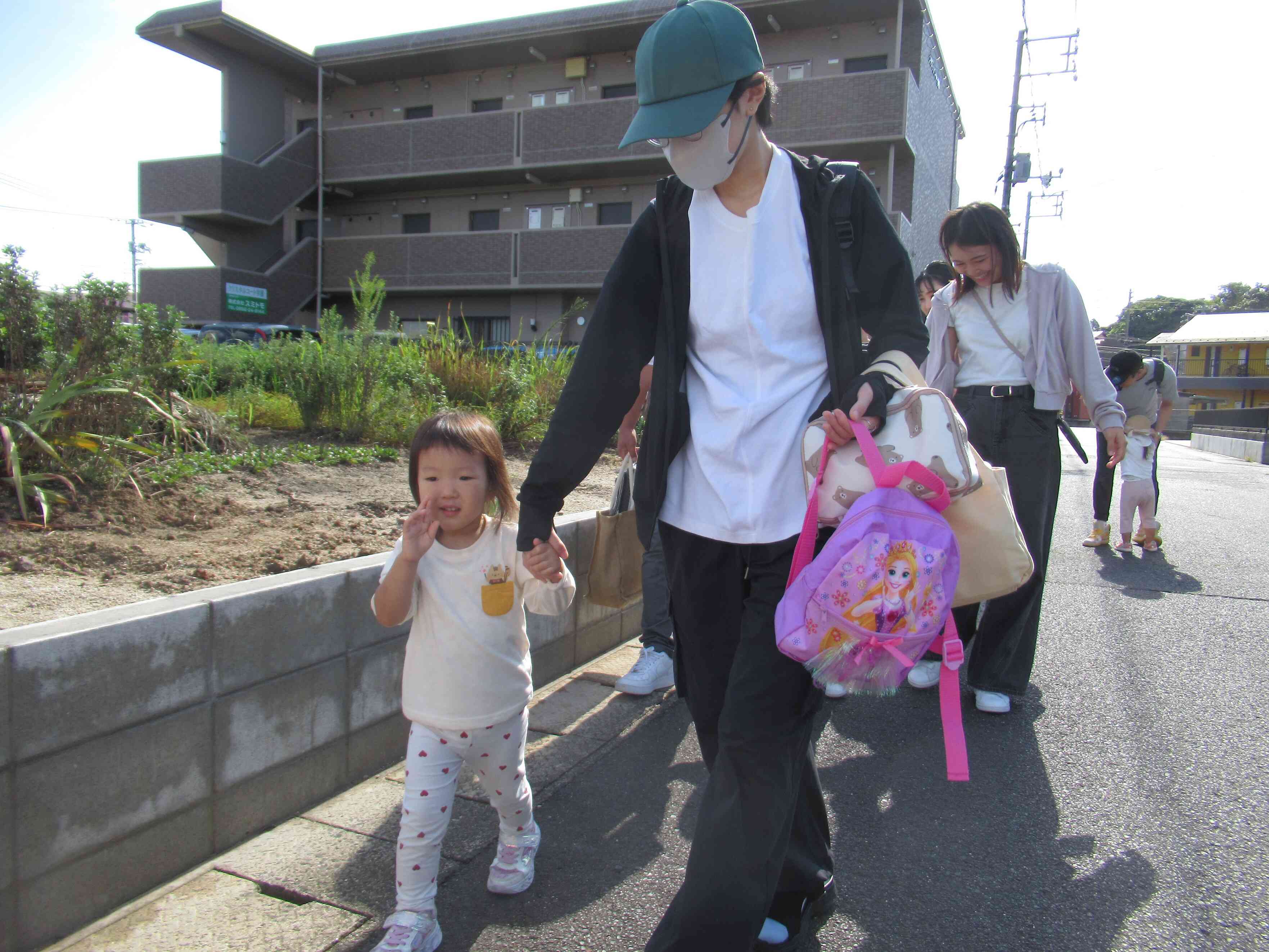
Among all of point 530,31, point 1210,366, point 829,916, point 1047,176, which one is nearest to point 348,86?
point 530,31

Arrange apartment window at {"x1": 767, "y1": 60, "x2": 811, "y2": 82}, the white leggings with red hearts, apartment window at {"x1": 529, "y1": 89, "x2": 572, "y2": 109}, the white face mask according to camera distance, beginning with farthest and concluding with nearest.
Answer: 1. apartment window at {"x1": 529, "y1": 89, "x2": 572, "y2": 109}
2. apartment window at {"x1": 767, "y1": 60, "x2": 811, "y2": 82}
3. the white leggings with red hearts
4. the white face mask

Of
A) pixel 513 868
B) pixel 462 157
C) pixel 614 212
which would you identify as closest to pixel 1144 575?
pixel 513 868

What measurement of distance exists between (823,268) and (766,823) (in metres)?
1.08

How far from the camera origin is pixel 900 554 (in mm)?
1537

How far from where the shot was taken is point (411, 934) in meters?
1.98

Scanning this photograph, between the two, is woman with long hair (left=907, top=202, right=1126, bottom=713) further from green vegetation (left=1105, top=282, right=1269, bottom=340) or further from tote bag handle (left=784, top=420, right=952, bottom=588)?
green vegetation (left=1105, top=282, right=1269, bottom=340)

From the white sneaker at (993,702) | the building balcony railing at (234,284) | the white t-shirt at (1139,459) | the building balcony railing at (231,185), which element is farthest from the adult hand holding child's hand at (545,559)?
the building balcony railing at (231,185)

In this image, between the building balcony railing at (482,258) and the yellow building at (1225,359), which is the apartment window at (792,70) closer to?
the building balcony railing at (482,258)

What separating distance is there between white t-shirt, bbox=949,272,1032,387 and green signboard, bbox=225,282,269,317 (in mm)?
21520

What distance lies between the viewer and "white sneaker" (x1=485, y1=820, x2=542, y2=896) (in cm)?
228

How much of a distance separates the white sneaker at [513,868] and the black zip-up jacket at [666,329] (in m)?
0.88

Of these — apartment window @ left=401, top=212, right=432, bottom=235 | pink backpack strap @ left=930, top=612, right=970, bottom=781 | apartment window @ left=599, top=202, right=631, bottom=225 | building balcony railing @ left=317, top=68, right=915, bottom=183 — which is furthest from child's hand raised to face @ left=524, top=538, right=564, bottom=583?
apartment window @ left=401, top=212, right=432, bottom=235

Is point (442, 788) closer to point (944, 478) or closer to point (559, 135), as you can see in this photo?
point (944, 478)

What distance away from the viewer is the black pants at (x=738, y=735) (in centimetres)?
164
